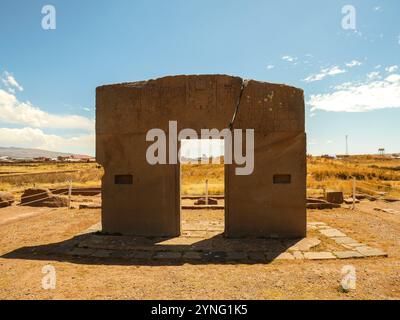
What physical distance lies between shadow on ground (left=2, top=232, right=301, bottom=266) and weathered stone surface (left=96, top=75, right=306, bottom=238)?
1.53 feet

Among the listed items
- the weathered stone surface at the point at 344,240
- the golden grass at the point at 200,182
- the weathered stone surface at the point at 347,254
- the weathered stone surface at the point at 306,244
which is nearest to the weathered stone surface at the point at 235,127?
the weathered stone surface at the point at 306,244

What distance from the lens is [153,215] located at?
24.3ft

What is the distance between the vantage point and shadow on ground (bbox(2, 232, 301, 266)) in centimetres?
591

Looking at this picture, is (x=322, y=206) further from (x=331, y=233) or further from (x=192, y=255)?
(x=192, y=255)

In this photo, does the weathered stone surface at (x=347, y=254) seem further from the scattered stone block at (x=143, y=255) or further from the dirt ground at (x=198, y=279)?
the scattered stone block at (x=143, y=255)

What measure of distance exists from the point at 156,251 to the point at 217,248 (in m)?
1.21

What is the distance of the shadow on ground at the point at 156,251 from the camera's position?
5906mm

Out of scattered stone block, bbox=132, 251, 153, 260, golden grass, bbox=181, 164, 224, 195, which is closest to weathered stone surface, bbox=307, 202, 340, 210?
golden grass, bbox=181, 164, 224, 195

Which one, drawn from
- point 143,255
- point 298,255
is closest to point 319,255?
point 298,255

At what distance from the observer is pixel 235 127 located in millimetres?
7242

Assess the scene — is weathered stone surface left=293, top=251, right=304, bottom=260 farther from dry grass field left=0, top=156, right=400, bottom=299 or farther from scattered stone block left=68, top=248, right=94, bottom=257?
scattered stone block left=68, top=248, right=94, bottom=257
